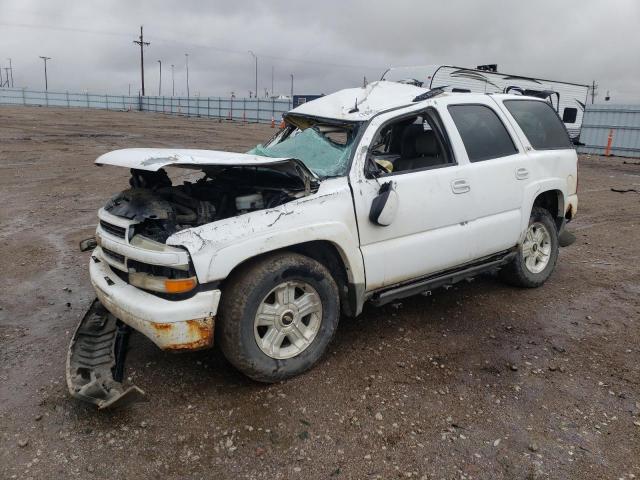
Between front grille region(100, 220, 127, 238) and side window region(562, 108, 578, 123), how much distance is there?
64.5ft

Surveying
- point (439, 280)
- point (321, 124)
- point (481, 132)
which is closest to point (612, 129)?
point (481, 132)

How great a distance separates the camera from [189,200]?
11.5 feet

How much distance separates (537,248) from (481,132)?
1475 mm

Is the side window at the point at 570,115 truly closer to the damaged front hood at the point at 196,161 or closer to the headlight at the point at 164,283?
the damaged front hood at the point at 196,161

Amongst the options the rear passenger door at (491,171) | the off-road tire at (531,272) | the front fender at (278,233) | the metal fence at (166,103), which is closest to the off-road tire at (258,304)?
the front fender at (278,233)

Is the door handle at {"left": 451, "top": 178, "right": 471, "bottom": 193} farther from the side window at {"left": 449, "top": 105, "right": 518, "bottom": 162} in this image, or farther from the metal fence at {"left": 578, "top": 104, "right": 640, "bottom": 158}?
the metal fence at {"left": 578, "top": 104, "right": 640, "bottom": 158}

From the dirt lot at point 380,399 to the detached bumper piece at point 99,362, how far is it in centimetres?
16

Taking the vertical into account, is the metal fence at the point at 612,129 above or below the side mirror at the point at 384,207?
above

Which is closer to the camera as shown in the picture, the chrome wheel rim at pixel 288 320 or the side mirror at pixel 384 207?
the chrome wheel rim at pixel 288 320

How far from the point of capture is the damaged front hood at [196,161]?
9.73 ft

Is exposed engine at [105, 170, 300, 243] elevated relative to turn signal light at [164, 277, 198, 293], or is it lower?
elevated

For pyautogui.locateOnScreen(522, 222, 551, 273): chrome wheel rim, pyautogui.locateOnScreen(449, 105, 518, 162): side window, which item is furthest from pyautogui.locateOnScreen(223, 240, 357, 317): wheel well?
pyautogui.locateOnScreen(522, 222, 551, 273): chrome wheel rim

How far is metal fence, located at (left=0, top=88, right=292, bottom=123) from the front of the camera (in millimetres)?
42062

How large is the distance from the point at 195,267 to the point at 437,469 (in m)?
1.65
